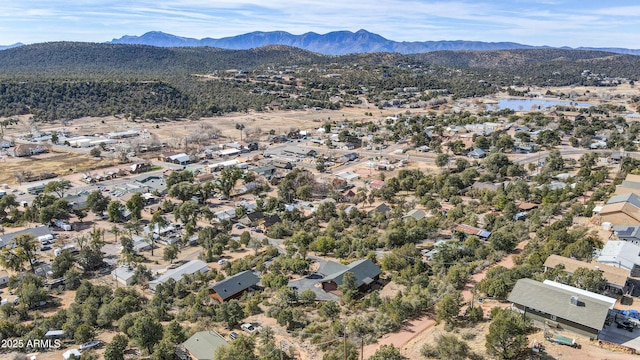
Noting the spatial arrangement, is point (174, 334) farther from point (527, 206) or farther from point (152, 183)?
point (152, 183)

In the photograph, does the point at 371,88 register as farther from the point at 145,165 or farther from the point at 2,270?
the point at 2,270

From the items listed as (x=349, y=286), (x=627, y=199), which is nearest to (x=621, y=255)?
(x=627, y=199)

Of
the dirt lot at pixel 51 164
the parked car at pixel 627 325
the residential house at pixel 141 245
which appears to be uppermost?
the parked car at pixel 627 325

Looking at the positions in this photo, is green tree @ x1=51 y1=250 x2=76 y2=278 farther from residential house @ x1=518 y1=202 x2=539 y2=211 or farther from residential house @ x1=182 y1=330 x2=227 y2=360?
residential house @ x1=518 y1=202 x2=539 y2=211

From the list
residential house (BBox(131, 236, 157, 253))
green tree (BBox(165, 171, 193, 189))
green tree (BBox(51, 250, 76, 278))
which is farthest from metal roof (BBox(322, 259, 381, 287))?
green tree (BBox(165, 171, 193, 189))

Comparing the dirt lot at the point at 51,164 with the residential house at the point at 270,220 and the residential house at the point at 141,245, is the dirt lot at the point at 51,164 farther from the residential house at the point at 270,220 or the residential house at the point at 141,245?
the residential house at the point at 270,220

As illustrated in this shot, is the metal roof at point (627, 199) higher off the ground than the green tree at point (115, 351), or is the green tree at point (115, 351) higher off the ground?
the metal roof at point (627, 199)

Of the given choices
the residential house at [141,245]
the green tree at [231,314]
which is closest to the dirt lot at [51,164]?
the residential house at [141,245]

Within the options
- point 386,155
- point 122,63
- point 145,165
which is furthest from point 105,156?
point 122,63
